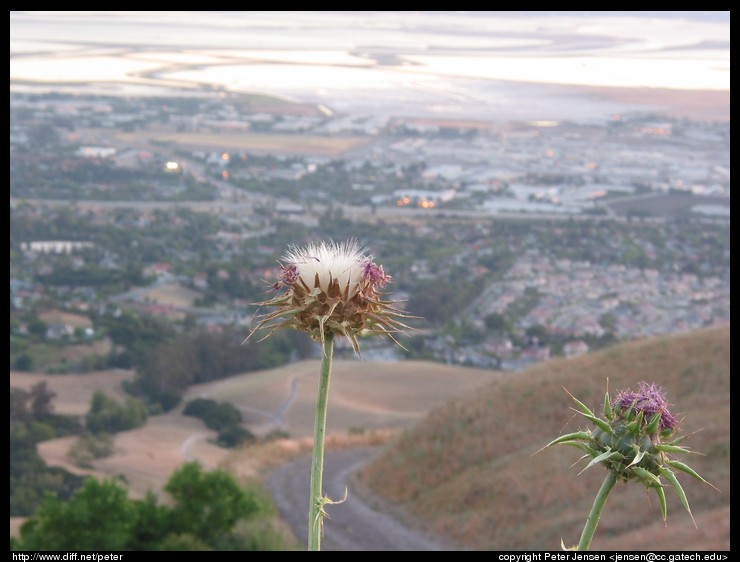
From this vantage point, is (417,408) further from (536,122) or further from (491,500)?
(536,122)

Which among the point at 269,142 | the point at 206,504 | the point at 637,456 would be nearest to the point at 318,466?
the point at 637,456

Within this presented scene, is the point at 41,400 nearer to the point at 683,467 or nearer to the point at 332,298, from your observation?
the point at 332,298

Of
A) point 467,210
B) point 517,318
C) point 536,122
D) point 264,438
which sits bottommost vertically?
point 264,438

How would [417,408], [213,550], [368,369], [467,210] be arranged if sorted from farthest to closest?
[467,210] → [368,369] → [417,408] → [213,550]

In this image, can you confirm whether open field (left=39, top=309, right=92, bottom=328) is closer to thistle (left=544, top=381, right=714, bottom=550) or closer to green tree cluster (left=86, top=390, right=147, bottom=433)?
green tree cluster (left=86, top=390, right=147, bottom=433)

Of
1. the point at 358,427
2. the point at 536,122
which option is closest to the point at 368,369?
the point at 358,427

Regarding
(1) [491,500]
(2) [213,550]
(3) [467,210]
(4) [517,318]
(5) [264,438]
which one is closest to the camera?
(2) [213,550]

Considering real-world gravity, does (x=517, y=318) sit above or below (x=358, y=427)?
above
